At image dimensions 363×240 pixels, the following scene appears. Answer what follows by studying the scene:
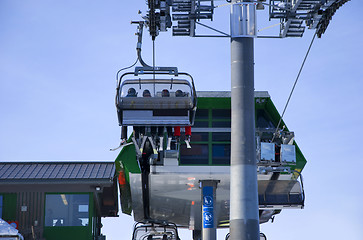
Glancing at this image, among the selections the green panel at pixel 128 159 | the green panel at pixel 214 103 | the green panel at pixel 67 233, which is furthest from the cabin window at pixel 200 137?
the green panel at pixel 67 233

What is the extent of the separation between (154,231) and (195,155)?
4.34 metres

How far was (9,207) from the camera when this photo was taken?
3031 centimetres

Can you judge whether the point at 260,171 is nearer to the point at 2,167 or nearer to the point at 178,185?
the point at 178,185

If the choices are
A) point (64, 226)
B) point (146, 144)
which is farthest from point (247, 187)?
point (64, 226)

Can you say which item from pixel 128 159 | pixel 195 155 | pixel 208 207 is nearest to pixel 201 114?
pixel 195 155

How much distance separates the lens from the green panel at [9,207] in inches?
1185

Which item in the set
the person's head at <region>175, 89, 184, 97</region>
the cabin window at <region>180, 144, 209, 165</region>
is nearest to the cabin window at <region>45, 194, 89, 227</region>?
the cabin window at <region>180, 144, 209, 165</region>

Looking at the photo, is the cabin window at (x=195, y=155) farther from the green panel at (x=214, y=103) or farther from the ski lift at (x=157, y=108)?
the ski lift at (x=157, y=108)

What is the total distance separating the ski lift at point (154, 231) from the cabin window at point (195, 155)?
3452 millimetres

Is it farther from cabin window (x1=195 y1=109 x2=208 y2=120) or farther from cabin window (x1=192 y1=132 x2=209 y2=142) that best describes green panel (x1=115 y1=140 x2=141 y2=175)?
cabin window (x1=195 y1=109 x2=208 y2=120)

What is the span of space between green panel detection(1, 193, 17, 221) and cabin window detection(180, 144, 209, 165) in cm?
774

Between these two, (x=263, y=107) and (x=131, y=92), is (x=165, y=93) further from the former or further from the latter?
(x=263, y=107)

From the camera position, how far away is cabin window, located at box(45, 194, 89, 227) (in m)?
29.8

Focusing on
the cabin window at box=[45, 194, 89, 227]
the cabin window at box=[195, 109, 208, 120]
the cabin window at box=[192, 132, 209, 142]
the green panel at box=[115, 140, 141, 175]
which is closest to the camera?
the cabin window at box=[45, 194, 89, 227]
